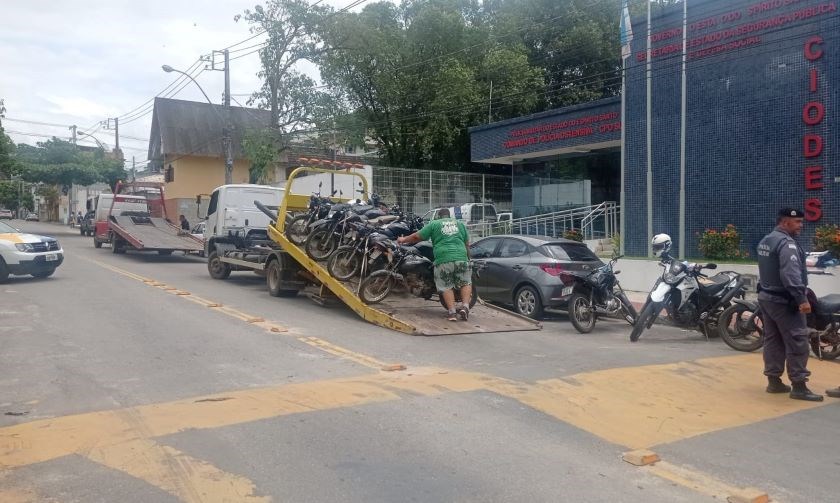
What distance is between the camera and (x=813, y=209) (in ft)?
49.4

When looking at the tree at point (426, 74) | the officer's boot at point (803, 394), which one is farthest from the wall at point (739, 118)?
the tree at point (426, 74)

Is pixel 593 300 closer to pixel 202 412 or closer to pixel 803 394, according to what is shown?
pixel 803 394

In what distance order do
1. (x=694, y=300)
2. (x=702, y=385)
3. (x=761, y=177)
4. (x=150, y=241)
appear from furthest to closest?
1. (x=150, y=241)
2. (x=761, y=177)
3. (x=694, y=300)
4. (x=702, y=385)

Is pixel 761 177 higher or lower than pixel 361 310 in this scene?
higher

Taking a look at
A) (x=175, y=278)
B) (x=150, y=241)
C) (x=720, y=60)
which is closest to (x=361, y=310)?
(x=175, y=278)

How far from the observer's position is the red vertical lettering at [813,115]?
589 inches

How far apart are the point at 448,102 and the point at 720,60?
15985 millimetres

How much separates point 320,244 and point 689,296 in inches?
239

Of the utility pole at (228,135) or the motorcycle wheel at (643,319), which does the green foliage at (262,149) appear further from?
the motorcycle wheel at (643,319)

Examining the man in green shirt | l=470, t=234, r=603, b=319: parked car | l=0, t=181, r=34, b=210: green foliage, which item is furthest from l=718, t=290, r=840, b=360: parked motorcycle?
l=0, t=181, r=34, b=210: green foliage

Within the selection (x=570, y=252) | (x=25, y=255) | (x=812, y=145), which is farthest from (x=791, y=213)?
(x=25, y=255)

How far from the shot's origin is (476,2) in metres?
35.2

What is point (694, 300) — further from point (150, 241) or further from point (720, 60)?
point (150, 241)

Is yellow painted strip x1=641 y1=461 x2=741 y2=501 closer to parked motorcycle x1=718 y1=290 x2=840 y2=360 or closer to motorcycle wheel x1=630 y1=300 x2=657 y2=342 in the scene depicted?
parked motorcycle x1=718 y1=290 x2=840 y2=360
